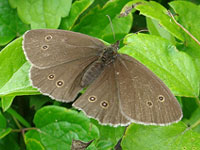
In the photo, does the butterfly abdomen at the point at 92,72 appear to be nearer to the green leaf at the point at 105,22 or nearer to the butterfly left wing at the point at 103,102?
the butterfly left wing at the point at 103,102

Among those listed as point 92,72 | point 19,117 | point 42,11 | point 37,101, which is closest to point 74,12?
point 42,11

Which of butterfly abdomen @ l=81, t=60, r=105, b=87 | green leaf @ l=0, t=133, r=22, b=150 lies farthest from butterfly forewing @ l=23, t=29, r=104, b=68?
green leaf @ l=0, t=133, r=22, b=150

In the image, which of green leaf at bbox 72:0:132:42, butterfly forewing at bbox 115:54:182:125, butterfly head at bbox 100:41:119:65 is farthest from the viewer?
green leaf at bbox 72:0:132:42

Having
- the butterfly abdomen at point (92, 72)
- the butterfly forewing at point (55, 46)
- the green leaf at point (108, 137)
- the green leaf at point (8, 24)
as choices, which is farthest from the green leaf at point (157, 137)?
the green leaf at point (8, 24)

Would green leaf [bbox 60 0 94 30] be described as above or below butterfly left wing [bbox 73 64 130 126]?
above

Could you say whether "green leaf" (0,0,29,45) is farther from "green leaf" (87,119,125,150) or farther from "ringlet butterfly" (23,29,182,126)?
"green leaf" (87,119,125,150)

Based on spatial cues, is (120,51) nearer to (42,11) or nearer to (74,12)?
(74,12)
